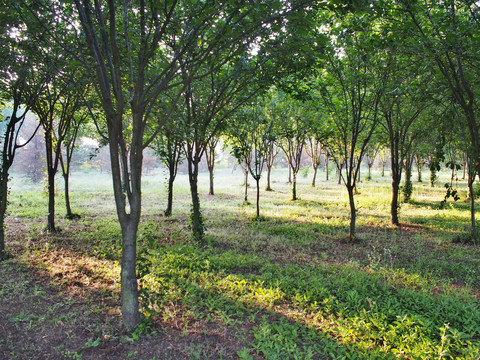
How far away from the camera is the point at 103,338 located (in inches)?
135

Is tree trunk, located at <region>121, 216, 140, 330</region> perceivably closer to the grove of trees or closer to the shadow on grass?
the grove of trees

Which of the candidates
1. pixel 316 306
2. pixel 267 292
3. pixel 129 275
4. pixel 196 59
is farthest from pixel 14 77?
pixel 316 306

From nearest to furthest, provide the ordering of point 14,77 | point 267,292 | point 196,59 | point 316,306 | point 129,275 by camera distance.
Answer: point 196,59, point 129,275, point 316,306, point 267,292, point 14,77

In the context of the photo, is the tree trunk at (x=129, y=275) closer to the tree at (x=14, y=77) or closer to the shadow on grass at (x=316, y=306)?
the shadow on grass at (x=316, y=306)

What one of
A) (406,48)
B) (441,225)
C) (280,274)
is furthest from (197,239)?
(441,225)

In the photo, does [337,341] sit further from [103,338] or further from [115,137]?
[115,137]

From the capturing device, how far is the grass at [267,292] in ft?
10.8

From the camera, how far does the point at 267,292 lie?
4652 mm

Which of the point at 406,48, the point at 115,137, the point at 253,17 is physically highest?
the point at 406,48

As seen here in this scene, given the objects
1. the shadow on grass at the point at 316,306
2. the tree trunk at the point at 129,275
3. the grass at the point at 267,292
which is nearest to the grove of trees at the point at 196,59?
the tree trunk at the point at 129,275

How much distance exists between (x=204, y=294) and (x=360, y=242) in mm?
5427

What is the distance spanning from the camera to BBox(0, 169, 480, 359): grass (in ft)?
10.8

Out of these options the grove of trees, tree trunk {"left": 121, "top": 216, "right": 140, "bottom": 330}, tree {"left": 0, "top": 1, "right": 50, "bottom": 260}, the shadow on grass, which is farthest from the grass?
tree {"left": 0, "top": 1, "right": 50, "bottom": 260}

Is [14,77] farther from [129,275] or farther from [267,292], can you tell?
[267,292]
